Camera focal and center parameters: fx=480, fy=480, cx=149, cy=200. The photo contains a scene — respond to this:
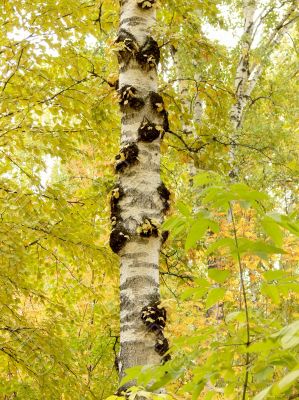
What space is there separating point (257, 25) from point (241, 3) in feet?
2.16

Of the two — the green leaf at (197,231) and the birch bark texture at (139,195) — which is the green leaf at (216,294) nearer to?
the green leaf at (197,231)

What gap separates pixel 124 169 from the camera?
9.06 ft

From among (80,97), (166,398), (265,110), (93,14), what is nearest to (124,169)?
(80,97)

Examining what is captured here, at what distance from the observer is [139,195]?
2.67 metres

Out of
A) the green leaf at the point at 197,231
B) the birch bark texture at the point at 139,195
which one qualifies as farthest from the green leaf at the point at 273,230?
the birch bark texture at the point at 139,195

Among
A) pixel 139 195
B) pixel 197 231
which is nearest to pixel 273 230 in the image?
pixel 197 231

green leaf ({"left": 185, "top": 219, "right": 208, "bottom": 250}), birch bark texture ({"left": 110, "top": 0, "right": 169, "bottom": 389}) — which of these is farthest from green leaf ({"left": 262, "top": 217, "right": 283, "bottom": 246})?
birch bark texture ({"left": 110, "top": 0, "right": 169, "bottom": 389})

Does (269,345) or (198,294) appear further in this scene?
(198,294)

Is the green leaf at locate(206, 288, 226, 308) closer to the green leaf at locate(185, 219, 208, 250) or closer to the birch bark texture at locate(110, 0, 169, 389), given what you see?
the green leaf at locate(185, 219, 208, 250)

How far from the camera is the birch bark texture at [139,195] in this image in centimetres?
241

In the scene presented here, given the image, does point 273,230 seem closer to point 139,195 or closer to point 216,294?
point 216,294

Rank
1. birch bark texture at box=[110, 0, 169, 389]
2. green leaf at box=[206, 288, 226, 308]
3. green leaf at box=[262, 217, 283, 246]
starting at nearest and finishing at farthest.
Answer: green leaf at box=[262, 217, 283, 246], green leaf at box=[206, 288, 226, 308], birch bark texture at box=[110, 0, 169, 389]

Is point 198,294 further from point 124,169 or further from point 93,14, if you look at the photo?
point 93,14

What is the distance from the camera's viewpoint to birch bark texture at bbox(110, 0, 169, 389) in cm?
241
